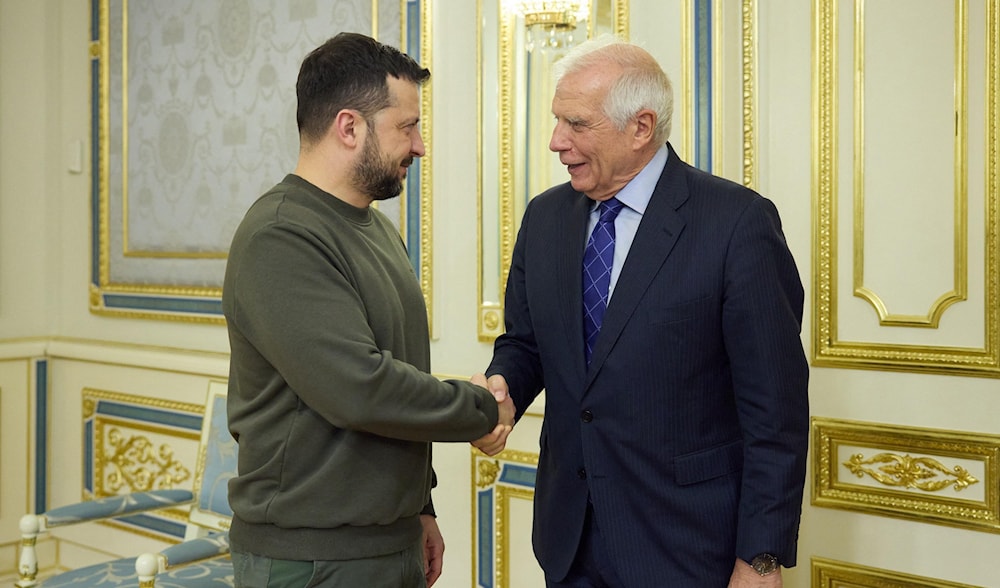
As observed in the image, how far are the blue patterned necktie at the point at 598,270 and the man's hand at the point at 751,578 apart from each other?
47 centimetres

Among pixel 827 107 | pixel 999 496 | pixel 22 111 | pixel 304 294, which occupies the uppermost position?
pixel 22 111

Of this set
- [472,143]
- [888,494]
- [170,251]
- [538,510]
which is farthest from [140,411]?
[888,494]

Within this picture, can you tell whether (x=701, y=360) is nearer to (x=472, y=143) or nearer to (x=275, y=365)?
(x=275, y=365)

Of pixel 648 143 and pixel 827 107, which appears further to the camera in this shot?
pixel 827 107

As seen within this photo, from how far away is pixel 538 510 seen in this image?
6.93 feet

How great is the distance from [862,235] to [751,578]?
1138 mm

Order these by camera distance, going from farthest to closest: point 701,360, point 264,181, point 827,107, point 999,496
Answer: point 264,181, point 827,107, point 999,496, point 701,360

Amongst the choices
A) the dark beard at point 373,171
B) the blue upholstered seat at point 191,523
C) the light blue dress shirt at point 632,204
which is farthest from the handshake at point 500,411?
the blue upholstered seat at point 191,523

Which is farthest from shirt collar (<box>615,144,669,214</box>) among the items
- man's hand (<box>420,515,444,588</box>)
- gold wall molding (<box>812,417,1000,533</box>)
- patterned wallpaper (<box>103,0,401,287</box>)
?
patterned wallpaper (<box>103,0,401,287</box>)

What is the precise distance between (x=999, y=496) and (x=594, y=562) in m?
1.13

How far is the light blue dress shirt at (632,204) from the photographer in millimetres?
2023

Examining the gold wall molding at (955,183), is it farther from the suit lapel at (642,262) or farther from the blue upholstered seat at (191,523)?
the blue upholstered seat at (191,523)

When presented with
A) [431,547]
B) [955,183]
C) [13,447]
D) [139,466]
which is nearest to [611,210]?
[431,547]

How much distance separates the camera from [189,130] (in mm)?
4215
